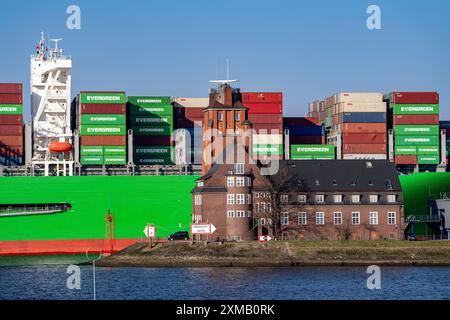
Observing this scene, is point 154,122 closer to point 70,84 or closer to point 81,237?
point 70,84

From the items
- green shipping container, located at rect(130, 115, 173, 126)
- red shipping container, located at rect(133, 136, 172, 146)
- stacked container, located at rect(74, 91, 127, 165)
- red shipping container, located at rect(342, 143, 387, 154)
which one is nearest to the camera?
stacked container, located at rect(74, 91, 127, 165)

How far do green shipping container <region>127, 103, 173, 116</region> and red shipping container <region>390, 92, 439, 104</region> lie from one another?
21.8m

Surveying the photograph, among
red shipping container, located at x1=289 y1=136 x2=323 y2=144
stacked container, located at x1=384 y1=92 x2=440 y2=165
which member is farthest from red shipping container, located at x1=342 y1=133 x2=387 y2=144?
red shipping container, located at x1=289 y1=136 x2=323 y2=144

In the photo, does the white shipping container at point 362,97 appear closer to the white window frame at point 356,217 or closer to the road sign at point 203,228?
the white window frame at point 356,217

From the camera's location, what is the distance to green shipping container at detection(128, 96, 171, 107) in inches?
3447

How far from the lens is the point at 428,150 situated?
90438mm

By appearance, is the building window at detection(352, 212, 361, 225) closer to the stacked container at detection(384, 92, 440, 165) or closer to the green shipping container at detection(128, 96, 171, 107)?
the stacked container at detection(384, 92, 440, 165)

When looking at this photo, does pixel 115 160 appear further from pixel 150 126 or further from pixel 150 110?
pixel 150 110

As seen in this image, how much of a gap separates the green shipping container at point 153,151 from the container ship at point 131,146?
3.7 inches

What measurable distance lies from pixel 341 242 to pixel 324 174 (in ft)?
30.6

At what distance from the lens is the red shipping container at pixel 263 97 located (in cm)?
8944

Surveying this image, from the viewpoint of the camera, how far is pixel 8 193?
76062 mm
